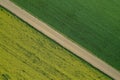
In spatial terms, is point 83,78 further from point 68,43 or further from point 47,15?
point 47,15

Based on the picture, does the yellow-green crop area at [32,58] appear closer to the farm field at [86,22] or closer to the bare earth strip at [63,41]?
the bare earth strip at [63,41]

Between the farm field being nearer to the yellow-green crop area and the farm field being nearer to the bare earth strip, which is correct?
the bare earth strip

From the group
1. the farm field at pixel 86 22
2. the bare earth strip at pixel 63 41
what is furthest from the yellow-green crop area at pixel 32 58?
the farm field at pixel 86 22

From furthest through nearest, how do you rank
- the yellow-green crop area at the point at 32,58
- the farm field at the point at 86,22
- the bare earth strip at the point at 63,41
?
1. the farm field at the point at 86,22
2. the bare earth strip at the point at 63,41
3. the yellow-green crop area at the point at 32,58

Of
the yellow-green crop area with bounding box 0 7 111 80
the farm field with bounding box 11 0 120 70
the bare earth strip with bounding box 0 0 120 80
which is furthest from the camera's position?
the farm field with bounding box 11 0 120 70

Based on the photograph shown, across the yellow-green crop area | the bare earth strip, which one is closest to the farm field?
the bare earth strip

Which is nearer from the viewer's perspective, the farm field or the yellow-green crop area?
the yellow-green crop area
